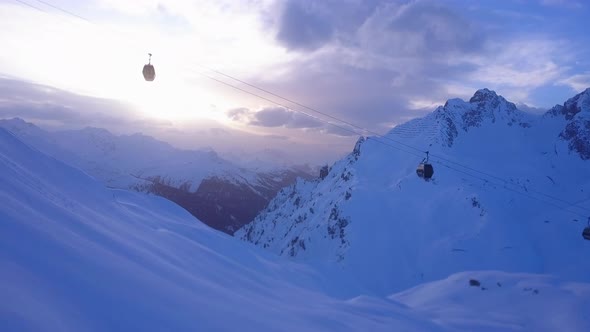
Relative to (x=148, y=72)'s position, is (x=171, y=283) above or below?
below

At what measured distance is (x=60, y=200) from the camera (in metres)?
12.8

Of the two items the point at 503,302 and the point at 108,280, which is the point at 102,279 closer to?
the point at 108,280

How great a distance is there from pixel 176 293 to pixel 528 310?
25707 mm

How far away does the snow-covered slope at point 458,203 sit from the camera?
94875mm

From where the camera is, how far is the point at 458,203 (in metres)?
110

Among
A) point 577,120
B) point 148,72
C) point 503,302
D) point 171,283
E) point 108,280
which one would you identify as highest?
point 577,120

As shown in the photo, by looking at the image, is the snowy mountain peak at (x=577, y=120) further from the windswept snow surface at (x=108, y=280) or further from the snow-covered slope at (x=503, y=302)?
the windswept snow surface at (x=108, y=280)

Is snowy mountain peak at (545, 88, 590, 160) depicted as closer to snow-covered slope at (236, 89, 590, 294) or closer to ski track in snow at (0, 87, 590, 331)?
Result: snow-covered slope at (236, 89, 590, 294)

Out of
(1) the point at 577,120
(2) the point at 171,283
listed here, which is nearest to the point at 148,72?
(2) the point at 171,283

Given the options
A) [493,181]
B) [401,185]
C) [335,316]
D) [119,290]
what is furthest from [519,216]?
[119,290]

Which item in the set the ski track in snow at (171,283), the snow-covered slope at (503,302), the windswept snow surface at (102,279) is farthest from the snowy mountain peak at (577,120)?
the windswept snow surface at (102,279)

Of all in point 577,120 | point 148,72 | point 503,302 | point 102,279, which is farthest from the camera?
point 577,120

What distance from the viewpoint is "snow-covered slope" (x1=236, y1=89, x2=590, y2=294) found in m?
94.9

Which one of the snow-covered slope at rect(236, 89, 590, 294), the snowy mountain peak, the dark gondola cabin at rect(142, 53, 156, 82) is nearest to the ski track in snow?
the dark gondola cabin at rect(142, 53, 156, 82)
